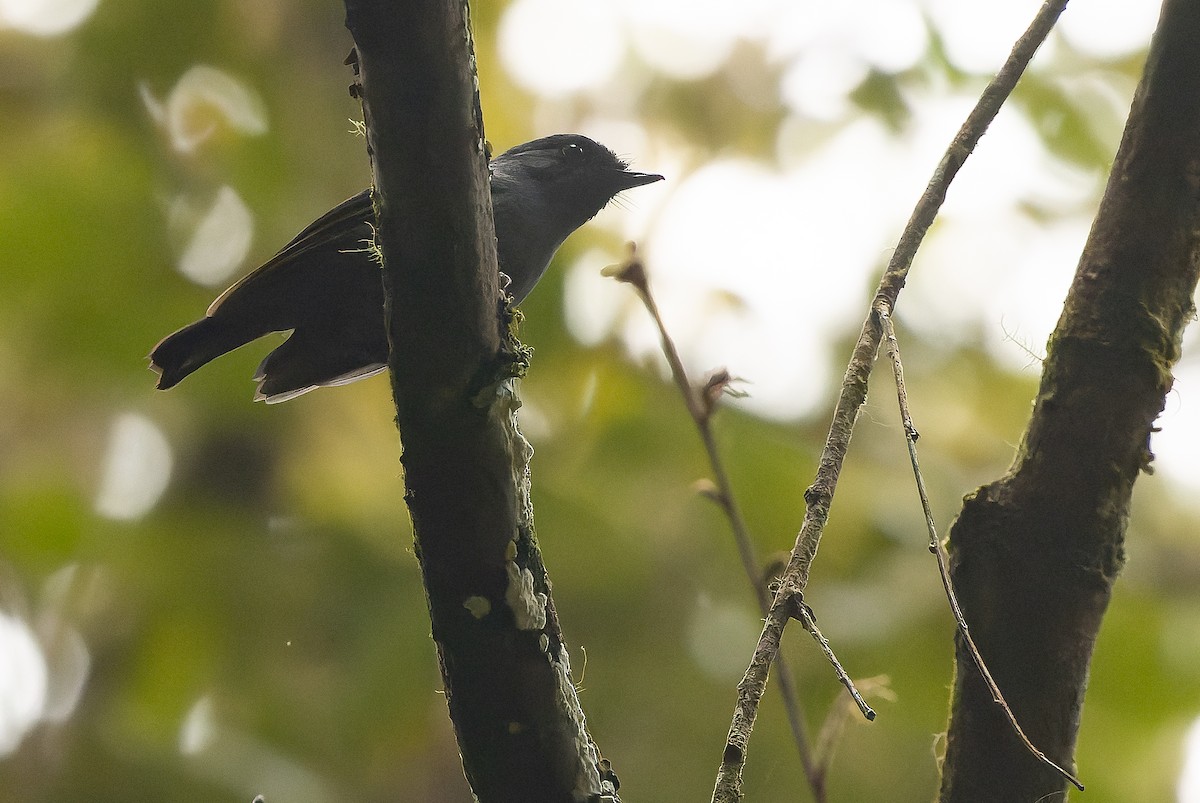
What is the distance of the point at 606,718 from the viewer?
12.0 ft

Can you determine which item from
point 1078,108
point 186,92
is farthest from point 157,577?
point 1078,108

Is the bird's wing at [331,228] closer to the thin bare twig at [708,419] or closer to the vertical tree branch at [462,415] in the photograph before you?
the thin bare twig at [708,419]

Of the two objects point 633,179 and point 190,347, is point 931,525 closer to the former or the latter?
point 190,347

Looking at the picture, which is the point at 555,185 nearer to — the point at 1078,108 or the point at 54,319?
the point at 54,319

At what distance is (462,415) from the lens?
1712mm

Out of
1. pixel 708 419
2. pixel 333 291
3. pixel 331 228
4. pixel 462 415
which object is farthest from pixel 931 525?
pixel 333 291

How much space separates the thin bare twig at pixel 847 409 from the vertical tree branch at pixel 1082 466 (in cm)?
26

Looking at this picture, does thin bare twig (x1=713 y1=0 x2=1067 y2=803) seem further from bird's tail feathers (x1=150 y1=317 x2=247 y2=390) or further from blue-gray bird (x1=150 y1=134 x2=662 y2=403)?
bird's tail feathers (x1=150 y1=317 x2=247 y2=390)

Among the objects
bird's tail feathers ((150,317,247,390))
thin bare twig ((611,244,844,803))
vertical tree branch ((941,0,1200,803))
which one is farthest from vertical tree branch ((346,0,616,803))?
bird's tail feathers ((150,317,247,390))

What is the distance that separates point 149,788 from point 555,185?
262 centimetres

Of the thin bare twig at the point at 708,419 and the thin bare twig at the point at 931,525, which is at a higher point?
the thin bare twig at the point at 708,419

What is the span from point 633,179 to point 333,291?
1.29m

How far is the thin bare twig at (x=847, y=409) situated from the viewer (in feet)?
5.33

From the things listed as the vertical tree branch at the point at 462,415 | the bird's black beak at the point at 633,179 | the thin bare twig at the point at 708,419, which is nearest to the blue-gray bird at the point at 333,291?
the bird's black beak at the point at 633,179
